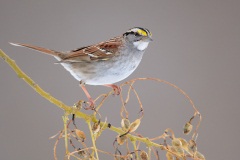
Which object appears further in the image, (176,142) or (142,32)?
(142,32)

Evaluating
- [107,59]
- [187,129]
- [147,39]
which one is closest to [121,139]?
[187,129]

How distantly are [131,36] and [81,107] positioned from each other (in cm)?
46

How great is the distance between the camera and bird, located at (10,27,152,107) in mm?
1020


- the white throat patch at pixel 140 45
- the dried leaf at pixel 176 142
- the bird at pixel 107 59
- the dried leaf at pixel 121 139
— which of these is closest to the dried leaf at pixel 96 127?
the dried leaf at pixel 121 139

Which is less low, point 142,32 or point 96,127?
point 142,32

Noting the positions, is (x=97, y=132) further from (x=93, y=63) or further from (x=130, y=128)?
(x=93, y=63)

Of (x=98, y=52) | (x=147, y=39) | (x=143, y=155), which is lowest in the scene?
(x=143, y=155)

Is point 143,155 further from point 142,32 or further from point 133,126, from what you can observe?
point 142,32

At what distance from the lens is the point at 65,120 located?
709mm

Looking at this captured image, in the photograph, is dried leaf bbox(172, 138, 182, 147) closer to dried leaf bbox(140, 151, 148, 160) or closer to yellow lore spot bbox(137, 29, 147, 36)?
dried leaf bbox(140, 151, 148, 160)

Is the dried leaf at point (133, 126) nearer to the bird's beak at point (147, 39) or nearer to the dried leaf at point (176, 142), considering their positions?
the dried leaf at point (176, 142)

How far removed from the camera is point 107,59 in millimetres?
1137

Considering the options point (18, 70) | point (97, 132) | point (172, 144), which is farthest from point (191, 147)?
point (18, 70)

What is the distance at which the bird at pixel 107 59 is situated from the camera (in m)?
1.02
